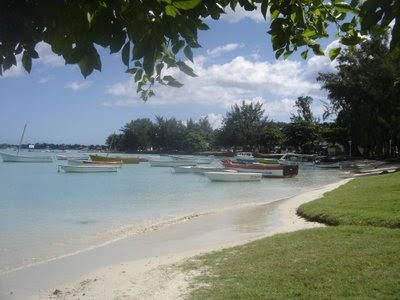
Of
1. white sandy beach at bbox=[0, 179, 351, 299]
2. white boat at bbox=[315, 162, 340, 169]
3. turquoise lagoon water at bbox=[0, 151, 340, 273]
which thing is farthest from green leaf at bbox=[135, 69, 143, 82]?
white boat at bbox=[315, 162, 340, 169]

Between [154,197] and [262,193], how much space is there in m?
6.90

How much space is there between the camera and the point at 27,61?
2654 millimetres

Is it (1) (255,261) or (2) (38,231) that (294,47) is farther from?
(2) (38,231)

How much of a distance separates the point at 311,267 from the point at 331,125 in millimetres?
71136

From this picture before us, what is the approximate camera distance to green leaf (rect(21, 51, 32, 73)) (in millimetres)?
2623

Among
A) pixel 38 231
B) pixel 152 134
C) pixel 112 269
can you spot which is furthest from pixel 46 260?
pixel 152 134

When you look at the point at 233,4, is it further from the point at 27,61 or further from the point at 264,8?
the point at 27,61

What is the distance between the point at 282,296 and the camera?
18.2ft

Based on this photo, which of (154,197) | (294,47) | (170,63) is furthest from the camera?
(154,197)

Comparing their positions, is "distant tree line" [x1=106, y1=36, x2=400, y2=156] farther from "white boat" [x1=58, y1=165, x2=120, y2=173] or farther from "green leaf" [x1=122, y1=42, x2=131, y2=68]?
"white boat" [x1=58, y1=165, x2=120, y2=173]

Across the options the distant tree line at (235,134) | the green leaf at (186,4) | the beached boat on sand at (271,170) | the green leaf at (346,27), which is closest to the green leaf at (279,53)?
the green leaf at (346,27)

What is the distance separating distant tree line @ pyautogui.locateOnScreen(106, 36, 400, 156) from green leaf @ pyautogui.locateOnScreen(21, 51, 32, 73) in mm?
2632

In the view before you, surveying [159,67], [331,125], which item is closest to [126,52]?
[159,67]

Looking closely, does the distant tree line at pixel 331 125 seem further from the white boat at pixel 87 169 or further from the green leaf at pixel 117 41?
the white boat at pixel 87 169
